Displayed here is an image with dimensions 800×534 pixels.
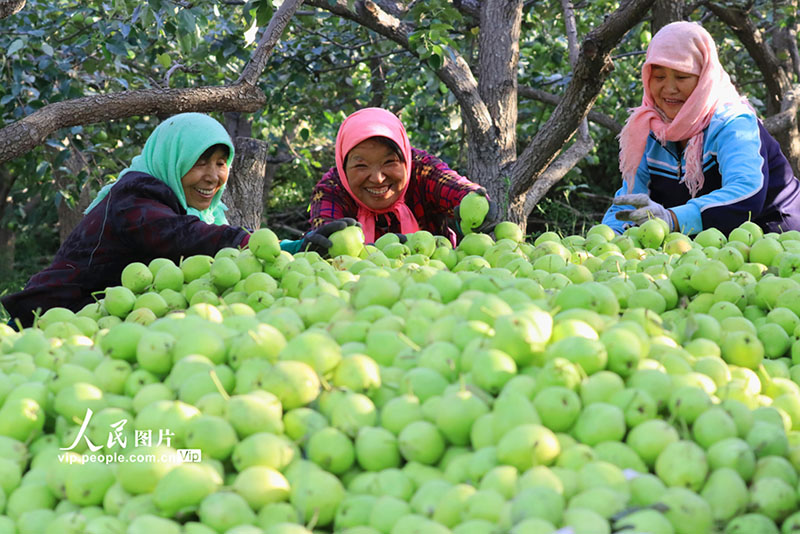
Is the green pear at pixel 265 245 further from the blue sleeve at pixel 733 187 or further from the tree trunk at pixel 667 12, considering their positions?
the tree trunk at pixel 667 12

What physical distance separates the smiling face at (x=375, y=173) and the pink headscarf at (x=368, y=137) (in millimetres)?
31

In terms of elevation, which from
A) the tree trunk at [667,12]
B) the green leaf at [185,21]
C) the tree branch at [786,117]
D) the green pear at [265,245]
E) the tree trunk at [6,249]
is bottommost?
the tree trunk at [6,249]

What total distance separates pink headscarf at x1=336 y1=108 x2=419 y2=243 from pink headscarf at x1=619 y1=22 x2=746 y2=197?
49.0 inches

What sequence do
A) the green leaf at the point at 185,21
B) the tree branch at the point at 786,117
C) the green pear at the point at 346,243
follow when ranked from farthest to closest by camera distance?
the tree branch at the point at 786,117, the green leaf at the point at 185,21, the green pear at the point at 346,243

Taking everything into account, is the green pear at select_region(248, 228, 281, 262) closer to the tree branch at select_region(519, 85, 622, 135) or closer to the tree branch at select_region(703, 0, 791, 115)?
the tree branch at select_region(519, 85, 622, 135)

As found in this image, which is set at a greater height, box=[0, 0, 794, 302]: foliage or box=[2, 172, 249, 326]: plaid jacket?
box=[0, 0, 794, 302]: foliage

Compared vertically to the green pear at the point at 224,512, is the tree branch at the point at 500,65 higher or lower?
higher

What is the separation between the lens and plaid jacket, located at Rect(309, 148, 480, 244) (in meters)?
3.39

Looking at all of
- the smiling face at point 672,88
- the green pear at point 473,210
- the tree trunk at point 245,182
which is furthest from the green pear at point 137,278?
the smiling face at point 672,88

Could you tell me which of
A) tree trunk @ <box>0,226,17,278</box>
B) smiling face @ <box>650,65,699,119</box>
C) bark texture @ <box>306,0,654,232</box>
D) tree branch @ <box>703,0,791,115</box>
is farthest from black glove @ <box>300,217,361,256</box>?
tree trunk @ <box>0,226,17,278</box>

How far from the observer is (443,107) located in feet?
23.7

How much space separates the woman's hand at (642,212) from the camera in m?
2.85

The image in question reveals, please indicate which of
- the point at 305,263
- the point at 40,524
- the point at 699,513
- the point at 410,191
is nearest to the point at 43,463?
the point at 40,524

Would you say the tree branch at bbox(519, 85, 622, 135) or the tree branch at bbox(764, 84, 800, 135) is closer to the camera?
the tree branch at bbox(764, 84, 800, 135)
